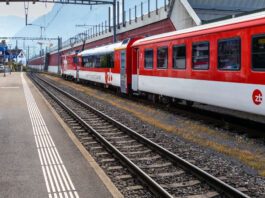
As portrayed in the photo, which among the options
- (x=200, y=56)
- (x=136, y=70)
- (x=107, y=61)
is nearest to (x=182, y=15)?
(x=107, y=61)

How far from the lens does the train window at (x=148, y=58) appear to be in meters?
19.2

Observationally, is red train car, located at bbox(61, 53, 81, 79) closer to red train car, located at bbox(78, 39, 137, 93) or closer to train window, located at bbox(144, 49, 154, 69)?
red train car, located at bbox(78, 39, 137, 93)

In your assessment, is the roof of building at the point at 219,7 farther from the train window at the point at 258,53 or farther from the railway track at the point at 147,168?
the train window at the point at 258,53

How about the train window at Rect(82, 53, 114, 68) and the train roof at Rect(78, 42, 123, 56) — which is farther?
the train window at Rect(82, 53, 114, 68)

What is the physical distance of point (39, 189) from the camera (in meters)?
7.21

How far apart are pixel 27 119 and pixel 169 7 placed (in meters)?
18.6

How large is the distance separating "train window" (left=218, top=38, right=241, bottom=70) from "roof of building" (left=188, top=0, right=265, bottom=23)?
2321cm

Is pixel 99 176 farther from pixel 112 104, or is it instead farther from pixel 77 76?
pixel 77 76

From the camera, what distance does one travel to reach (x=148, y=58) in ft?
65.3

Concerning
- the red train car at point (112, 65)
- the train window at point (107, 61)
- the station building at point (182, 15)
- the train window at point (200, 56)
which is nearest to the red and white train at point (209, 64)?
the train window at point (200, 56)

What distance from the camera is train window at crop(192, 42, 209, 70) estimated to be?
45.3 feet

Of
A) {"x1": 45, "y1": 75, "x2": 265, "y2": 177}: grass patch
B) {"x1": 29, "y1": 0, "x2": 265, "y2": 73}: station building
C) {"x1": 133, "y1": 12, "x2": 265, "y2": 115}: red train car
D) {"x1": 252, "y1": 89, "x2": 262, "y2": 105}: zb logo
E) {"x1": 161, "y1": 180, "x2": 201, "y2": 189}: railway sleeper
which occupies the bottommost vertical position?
{"x1": 161, "y1": 180, "x2": 201, "y2": 189}: railway sleeper

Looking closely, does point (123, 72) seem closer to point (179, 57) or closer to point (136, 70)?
point (136, 70)

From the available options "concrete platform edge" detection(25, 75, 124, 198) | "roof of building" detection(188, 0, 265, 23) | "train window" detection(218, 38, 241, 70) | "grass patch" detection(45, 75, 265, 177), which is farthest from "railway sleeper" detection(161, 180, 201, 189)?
"roof of building" detection(188, 0, 265, 23)
